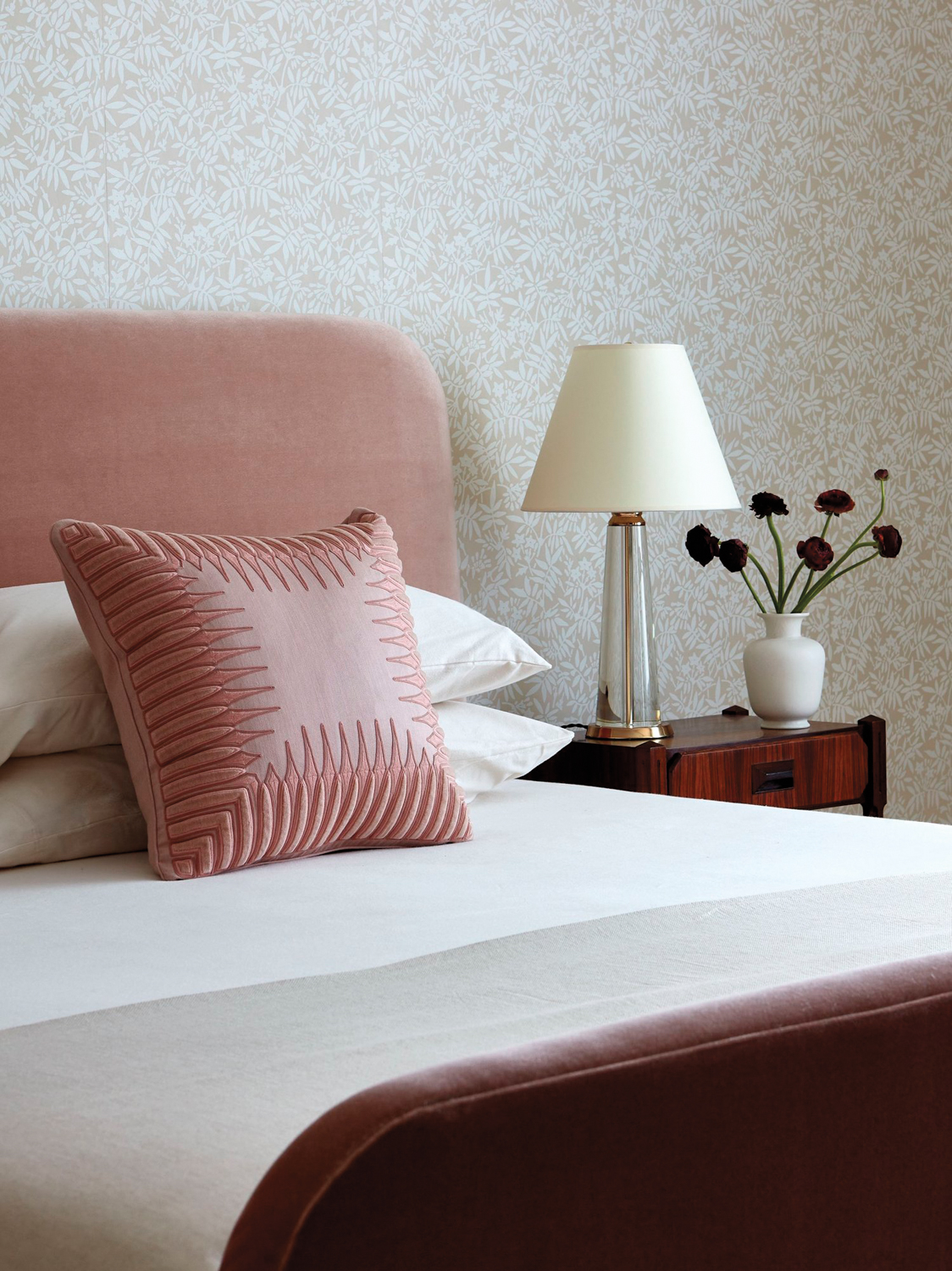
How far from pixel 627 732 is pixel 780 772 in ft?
0.94

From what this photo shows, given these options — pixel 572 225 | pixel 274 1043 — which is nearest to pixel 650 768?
pixel 572 225

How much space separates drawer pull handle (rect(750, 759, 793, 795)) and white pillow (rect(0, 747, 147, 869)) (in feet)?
3.78

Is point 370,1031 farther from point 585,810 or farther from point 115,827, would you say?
point 585,810

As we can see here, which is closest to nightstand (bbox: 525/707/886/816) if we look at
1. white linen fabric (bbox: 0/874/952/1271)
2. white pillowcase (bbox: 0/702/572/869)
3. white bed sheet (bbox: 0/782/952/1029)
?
white bed sheet (bbox: 0/782/952/1029)

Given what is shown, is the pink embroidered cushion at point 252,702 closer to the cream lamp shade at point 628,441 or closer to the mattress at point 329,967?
the mattress at point 329,967

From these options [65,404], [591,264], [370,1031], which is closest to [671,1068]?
[370,1031]

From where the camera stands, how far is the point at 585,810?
6.77 ft

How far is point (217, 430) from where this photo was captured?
2318 millimetres

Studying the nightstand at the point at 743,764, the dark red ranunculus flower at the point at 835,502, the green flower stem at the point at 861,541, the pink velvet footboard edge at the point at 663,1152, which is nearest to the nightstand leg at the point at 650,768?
the nightstand at the point at 743,764

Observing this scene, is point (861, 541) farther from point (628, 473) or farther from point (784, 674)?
point (628, 473)

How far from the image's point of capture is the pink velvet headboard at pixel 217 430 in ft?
6.99

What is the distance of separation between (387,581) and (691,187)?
1.52m

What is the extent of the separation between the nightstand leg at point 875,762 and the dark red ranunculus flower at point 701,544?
0.40 meters

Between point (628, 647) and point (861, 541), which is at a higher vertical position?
point (861, 541)
